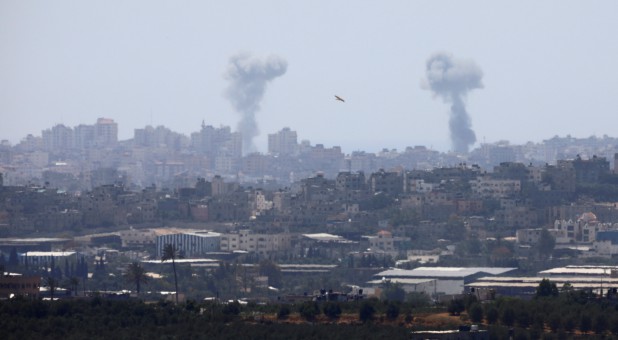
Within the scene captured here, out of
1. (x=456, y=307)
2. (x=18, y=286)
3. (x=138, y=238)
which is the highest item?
(x=138, y=238)

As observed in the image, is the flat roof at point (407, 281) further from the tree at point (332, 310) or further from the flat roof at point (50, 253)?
the tree at point (332, 310)

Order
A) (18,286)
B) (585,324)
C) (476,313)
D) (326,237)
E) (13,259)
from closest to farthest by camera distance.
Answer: (585,324), (476,313), (18,286), (13,259), (326,237)

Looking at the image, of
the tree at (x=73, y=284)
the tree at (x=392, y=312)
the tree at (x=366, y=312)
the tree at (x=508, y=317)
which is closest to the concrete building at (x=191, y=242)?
the tree at (x=73, y=284)

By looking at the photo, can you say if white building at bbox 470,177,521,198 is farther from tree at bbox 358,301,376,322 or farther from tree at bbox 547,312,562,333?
tree at bbox 547,312,562,333

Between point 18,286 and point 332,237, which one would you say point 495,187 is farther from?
point 18,286

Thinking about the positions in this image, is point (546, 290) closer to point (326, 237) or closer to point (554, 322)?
point (554, 322)

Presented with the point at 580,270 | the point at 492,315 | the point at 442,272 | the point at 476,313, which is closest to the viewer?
the point at 492,315

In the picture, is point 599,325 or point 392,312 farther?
point 392,312

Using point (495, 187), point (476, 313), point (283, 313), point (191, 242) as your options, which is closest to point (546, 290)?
point (476, 313)

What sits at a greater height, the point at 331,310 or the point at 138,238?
the point at 138,238

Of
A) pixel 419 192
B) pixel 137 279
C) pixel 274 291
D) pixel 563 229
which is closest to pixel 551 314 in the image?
pixel 137 279

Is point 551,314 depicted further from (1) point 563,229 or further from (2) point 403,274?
(1) point 563,229
